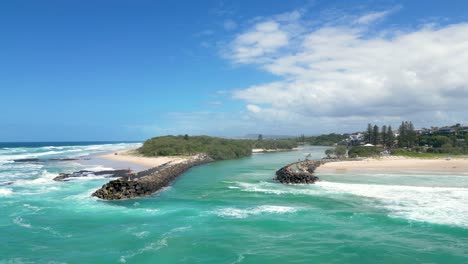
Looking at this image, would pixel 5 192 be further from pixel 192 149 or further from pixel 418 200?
pixel 192 149

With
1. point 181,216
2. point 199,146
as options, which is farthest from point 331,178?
point 199,146

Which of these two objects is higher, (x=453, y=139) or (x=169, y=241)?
(x=453, y=139)

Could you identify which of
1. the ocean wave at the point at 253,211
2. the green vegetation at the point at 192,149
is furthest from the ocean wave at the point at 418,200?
the green vegetation at the point at 192,149

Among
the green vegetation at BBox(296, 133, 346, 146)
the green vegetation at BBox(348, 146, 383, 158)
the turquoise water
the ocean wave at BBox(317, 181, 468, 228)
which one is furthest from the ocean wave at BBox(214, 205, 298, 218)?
the green vegetation at BBox(296, 133, 346, 146)

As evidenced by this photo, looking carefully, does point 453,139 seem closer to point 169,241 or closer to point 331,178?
point 331,178

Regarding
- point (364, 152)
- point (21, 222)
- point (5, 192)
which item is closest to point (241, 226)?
point (21, 222)
